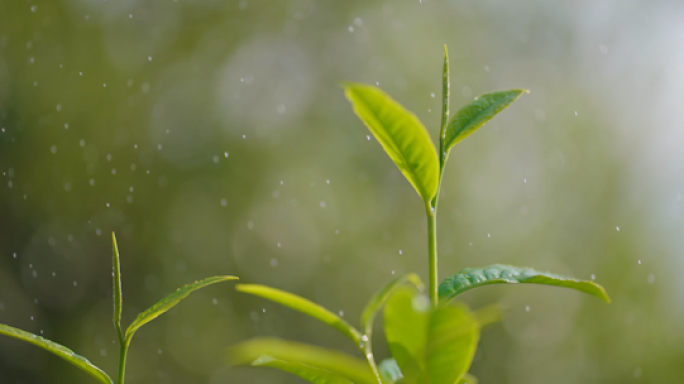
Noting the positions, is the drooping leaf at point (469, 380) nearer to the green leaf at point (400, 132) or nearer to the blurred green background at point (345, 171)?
the green leaf at point (400, 132)

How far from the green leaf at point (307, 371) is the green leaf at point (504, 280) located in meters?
0.06

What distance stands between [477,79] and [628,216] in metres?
1.03

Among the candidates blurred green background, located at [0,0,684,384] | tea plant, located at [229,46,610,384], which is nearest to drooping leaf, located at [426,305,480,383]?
tea plant, located at [229,46,610,384]

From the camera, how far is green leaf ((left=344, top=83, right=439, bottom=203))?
0.52 feet

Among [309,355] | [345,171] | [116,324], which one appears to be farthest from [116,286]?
[345,171]

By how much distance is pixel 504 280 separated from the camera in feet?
0.69

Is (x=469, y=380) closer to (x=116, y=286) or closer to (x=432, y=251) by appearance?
(x=432, y=251)

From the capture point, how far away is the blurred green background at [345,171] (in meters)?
2.03

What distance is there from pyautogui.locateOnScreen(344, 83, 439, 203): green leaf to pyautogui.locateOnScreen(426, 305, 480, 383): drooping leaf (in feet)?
0.25

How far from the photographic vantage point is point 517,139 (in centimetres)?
A: 234

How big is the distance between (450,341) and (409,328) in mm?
14

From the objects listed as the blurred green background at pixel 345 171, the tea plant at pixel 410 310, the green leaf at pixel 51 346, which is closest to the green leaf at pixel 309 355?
the tea plant at pixel 410 310

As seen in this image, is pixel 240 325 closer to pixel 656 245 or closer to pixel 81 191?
pixel 81 191

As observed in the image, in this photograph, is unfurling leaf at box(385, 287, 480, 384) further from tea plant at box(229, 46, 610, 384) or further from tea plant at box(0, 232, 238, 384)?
tea plant at box(0, 232, 238, 384)
